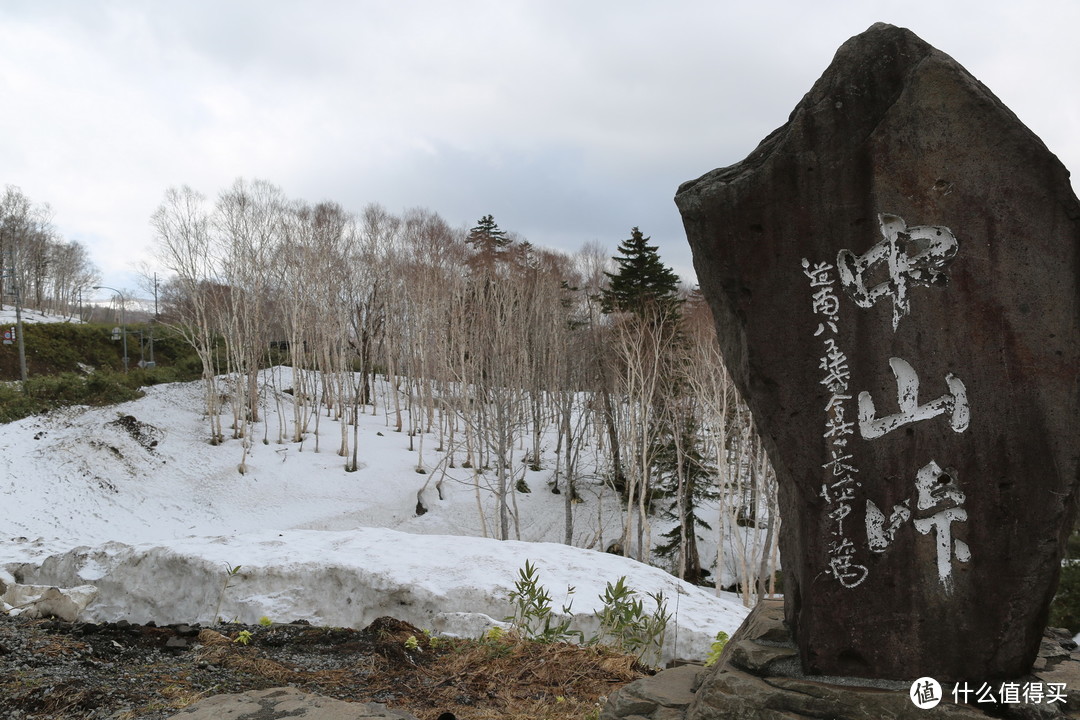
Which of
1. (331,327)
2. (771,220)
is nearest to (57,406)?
(331,327)

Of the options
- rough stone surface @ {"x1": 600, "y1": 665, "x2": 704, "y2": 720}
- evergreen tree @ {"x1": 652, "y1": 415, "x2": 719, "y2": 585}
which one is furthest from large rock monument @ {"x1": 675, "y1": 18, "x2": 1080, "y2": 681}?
evergreen tree @ {"x1": 652, "y1": 415, "x2": 719, "y2": 585}

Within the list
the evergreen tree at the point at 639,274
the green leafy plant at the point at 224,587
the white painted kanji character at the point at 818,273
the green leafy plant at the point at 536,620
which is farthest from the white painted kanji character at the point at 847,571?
the evergreen tree at the point at 639,274

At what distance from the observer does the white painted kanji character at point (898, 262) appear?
3.28 m

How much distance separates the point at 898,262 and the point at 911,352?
0.43 metres

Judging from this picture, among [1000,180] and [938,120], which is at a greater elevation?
[938,120]

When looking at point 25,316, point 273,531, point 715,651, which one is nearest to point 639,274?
point 273,531

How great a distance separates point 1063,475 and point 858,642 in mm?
1171

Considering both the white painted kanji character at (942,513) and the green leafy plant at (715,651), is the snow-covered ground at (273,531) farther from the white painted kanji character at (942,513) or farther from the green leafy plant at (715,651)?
the white painted kanji character at (942,513)

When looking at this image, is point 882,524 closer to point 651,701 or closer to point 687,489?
point 651,701

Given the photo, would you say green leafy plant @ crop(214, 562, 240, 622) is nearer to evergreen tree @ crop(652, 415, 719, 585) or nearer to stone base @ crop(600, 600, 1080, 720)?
stone base @ crop(600, 600, 1080, 720)

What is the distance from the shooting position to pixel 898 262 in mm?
3326

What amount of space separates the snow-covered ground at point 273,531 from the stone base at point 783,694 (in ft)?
7.00

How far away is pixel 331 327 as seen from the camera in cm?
2445

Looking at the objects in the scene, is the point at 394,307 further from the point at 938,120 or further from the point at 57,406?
the point at 938,120
